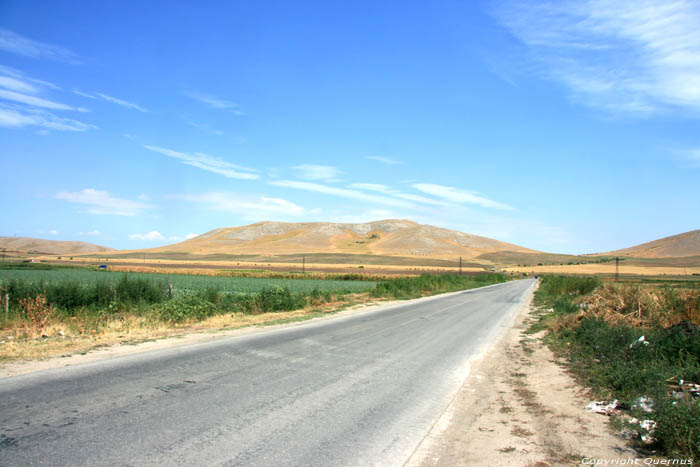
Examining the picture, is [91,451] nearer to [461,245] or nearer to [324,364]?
[324,364]

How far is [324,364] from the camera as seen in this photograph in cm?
934

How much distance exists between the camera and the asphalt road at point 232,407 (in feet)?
15.4

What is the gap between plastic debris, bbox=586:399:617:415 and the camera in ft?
22.2

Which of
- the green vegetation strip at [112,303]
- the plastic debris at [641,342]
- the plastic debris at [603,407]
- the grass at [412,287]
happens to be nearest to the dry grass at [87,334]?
the green vegetation strip at [112,303]

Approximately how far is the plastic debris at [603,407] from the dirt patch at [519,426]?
0.43 ft

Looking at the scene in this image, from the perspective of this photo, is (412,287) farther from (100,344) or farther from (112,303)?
(100,344)

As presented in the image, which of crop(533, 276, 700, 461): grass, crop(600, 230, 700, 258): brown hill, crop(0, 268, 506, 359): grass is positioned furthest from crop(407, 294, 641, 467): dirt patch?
crop(600, 230, 700, 258): brown hill

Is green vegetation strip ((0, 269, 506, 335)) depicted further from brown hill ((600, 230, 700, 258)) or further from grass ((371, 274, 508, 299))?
brown hill ((600, 230, 700, 258))

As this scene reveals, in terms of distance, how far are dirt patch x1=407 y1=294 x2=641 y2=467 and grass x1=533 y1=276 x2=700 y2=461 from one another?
19.4 inches

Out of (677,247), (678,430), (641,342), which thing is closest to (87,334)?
(678,430)

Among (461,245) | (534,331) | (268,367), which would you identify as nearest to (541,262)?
(461,245)

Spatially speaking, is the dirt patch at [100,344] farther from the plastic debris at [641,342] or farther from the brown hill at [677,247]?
the brown hill at [677,247]

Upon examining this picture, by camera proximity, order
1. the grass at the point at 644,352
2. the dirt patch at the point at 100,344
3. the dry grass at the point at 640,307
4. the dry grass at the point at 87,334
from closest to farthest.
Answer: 1. the grass at the point at 644,352
2. the dirt patch at the point at 100,344
3. the dry grass at the point at 87,334
4. the dry grass at the point at 640,307

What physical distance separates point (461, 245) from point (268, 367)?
191648 mm
